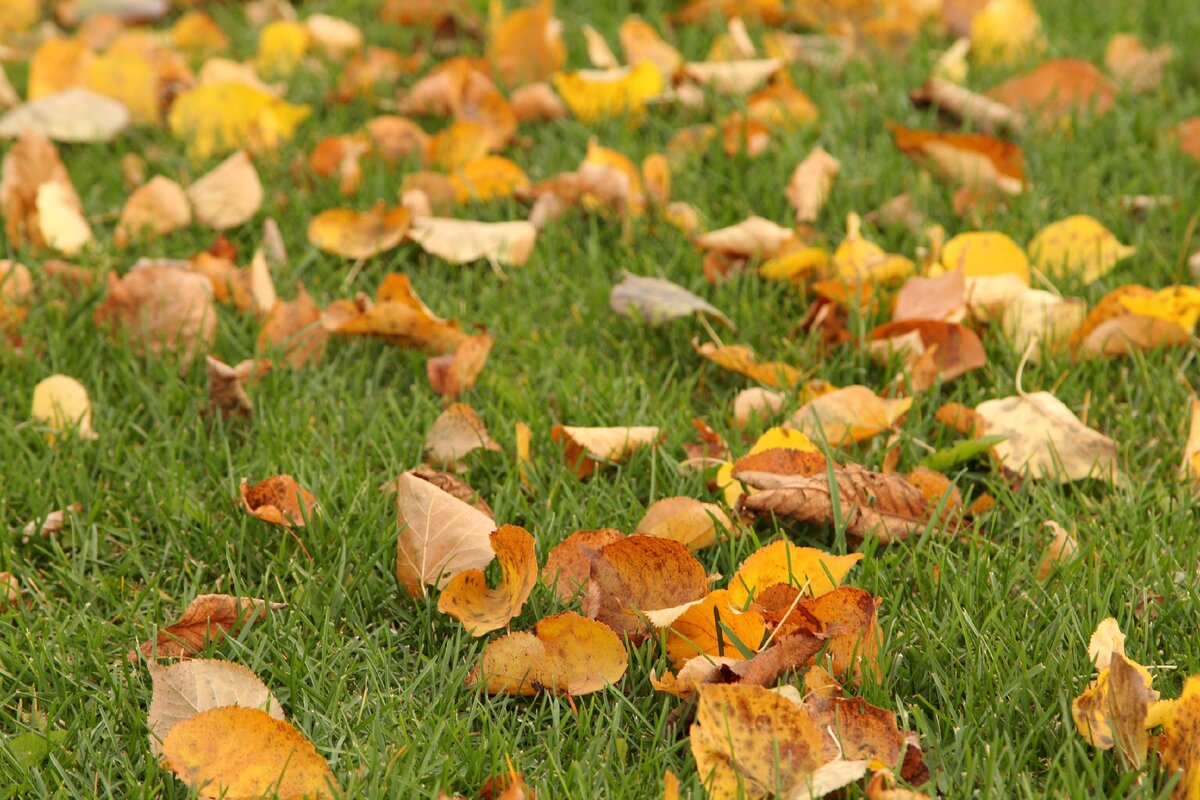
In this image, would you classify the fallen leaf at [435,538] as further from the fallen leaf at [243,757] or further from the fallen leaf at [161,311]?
the fallen leaf at [161,311]

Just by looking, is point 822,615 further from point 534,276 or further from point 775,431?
point 534,276

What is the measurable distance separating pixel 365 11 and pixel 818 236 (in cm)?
180

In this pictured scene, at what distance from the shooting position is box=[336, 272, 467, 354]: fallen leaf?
2.25m

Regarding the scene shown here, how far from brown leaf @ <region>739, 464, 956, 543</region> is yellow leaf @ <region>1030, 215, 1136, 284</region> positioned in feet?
2.65

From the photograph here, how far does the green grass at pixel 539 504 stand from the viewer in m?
1.51

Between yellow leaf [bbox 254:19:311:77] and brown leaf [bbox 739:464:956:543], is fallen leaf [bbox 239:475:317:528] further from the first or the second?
yellow leaf [bbox 254:19:311:77]

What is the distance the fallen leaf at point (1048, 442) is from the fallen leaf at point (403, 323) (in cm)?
90

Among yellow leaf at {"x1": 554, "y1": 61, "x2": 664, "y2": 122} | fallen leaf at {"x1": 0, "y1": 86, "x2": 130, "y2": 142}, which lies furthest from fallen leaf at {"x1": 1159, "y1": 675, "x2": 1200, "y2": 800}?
fallen leaf at {"x1": 0, "y1": 86, "x2": 130, "y2": 142}

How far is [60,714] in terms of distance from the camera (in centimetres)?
157

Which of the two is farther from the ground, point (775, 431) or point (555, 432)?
point (775, 431)

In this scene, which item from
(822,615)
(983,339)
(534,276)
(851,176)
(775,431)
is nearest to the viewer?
(822,615)

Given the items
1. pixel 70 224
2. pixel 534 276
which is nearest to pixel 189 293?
pixel 70 224

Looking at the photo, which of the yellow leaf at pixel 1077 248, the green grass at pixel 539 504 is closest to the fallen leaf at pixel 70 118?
the green grass at pixel 539 504

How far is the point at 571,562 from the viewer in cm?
173
